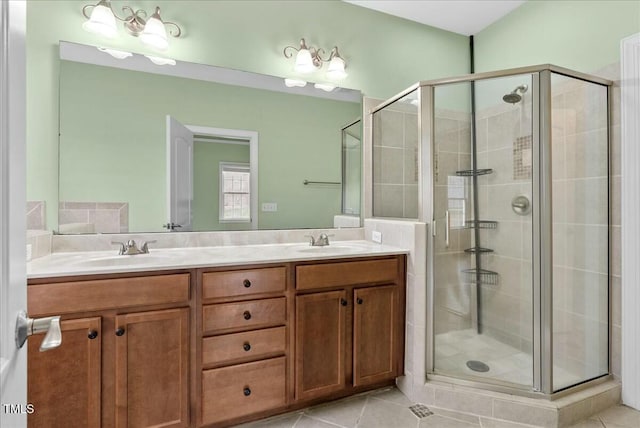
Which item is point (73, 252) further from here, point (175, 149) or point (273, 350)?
point (273, 350)

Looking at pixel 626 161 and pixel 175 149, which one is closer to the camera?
pixel 626 161

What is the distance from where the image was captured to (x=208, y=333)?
1.49 meters

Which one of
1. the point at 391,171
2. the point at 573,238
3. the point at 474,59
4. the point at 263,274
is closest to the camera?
the point at 263,274

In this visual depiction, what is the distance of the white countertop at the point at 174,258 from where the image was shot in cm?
132

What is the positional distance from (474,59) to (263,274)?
271 cm

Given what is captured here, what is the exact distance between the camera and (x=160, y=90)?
6.34 feet

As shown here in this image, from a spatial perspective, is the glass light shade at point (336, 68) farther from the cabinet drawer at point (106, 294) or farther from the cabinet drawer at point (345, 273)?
the cabinet drawer at point (106, 294)

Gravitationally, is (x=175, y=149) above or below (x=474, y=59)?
below

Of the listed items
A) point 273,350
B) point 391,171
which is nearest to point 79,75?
point 273,350

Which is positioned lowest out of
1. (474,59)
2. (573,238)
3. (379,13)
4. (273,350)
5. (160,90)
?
(273,350)

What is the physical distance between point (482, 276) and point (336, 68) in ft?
6.01

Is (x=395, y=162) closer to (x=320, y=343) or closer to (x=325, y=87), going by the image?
(x=325, y=87)

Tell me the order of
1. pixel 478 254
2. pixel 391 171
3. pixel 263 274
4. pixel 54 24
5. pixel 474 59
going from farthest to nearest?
pixel 474 59
pixel 391 171
pixel 478 254
pixel 54 24
pixel 263 274

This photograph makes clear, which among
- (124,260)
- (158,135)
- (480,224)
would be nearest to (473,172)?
(480,224)
